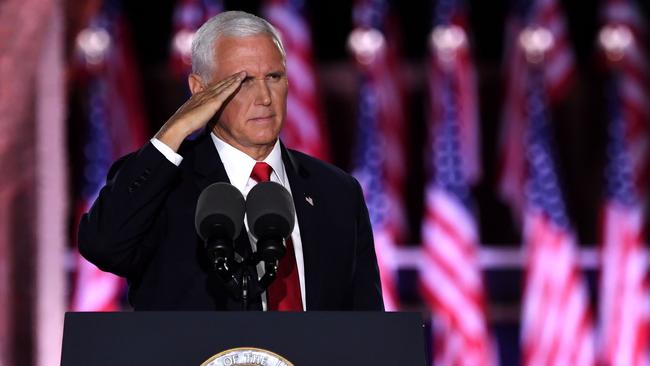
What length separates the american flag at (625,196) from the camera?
8.15 metres

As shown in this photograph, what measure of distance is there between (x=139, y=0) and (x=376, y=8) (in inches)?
97.8

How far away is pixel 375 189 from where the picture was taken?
28.0 ft

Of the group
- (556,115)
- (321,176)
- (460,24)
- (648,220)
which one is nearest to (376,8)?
(460,24)

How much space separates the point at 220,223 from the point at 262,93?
456mm

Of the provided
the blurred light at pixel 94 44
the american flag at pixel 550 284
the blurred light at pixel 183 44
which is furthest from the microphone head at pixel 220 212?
the blurred light at pixel 94 44

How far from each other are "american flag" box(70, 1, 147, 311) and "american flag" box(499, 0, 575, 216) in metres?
3.41

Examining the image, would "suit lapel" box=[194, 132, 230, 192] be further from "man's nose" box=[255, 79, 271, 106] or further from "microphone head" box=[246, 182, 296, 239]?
"microphone head" box=[246, 182, 296, 239]

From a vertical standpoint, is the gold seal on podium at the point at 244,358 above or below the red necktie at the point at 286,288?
below

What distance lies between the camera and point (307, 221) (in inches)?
73.8

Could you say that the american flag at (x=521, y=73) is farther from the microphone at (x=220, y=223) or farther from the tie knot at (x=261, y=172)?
the microphone at (x=220, y=223)

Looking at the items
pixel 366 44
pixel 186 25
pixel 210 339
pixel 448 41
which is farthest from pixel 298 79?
pixel 210 339

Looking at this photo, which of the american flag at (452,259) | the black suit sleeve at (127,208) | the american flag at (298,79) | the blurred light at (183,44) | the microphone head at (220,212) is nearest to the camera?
the microphone head at (220,212)

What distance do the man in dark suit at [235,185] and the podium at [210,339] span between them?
26 cm

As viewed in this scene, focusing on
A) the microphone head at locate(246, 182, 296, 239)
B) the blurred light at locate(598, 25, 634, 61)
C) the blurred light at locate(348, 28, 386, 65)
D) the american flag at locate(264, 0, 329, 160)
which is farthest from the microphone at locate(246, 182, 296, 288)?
the blurred light at locate(598, 25, 634, 61)
